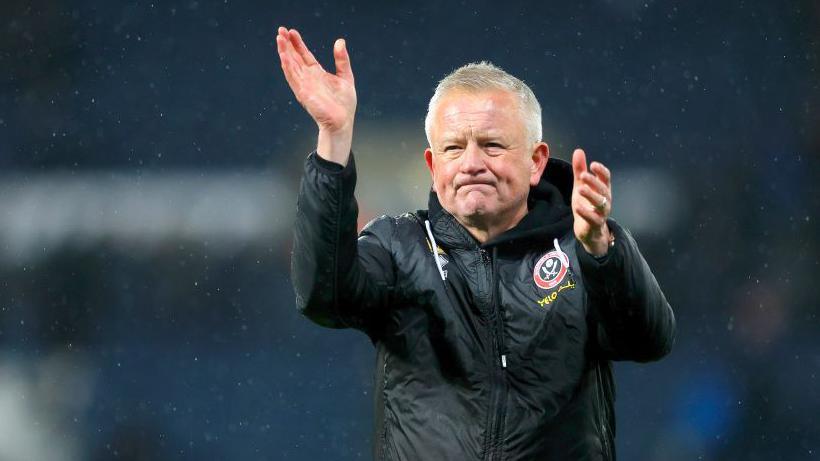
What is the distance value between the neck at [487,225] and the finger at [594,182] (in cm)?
32

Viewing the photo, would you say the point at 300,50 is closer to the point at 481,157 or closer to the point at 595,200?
the point at 481,157

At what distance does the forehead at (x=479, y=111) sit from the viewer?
1.96m

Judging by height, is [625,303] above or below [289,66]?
below

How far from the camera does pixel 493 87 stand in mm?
1991

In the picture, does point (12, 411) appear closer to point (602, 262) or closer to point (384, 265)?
point (384, 265)

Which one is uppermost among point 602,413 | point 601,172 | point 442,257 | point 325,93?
point 325,93

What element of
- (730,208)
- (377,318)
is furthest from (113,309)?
(377,318)

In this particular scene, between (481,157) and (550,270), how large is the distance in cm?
23

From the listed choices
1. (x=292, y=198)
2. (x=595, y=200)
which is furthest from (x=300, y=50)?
(x=292, y=198)

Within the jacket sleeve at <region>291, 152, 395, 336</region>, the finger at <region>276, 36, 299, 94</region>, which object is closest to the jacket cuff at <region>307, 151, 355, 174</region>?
the jacket sleeve at <region>291, 152, 395, 336</region>

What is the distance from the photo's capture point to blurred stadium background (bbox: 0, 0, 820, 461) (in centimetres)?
452

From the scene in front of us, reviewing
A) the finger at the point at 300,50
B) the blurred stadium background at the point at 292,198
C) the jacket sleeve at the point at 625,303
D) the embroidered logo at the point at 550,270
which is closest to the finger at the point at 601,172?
the jacket sleeve at the point at 625,303

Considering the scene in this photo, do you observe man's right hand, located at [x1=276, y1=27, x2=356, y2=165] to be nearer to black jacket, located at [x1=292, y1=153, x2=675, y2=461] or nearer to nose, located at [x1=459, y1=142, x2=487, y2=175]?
black jacket, located at [x1=292, y1=153, x2=675, y2=461]

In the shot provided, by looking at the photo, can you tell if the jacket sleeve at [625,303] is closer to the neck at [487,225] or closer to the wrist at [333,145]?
the neck at [487,225]
